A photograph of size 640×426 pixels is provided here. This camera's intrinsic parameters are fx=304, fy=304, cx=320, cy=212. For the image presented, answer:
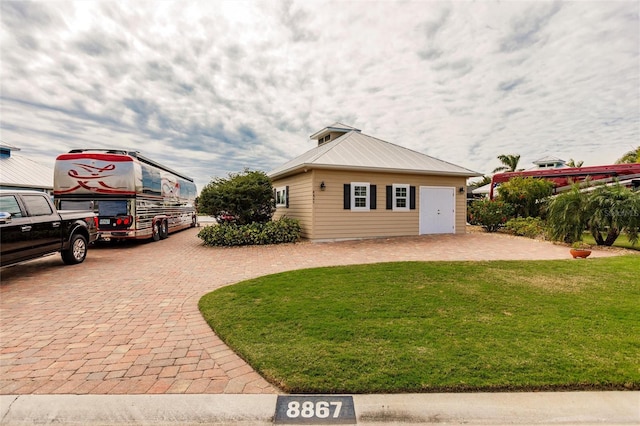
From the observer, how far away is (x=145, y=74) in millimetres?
11242

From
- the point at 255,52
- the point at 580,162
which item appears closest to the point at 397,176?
the point at 255,52

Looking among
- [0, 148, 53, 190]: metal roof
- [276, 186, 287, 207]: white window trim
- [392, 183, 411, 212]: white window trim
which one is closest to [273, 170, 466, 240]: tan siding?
[392, 183, 411, 212]: white window trim

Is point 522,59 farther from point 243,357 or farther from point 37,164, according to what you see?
point 37,164

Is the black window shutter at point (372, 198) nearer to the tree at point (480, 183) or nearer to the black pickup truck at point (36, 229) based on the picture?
the black pickup truck at point (36, 229)

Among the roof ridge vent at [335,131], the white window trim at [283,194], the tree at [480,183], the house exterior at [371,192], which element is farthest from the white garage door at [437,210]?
the tree at [480,183]

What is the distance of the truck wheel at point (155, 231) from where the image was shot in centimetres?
1267

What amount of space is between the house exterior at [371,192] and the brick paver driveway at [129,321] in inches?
122

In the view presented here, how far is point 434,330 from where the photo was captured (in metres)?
3.54

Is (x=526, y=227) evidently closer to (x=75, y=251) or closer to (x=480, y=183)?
(x=75, y=251)

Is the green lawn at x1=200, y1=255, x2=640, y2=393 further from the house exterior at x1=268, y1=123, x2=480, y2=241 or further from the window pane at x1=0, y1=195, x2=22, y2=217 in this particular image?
the house exterior at x1=268, y1=123, x2=480, y2=241

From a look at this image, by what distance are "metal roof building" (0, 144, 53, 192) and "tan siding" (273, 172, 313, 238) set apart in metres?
17.0

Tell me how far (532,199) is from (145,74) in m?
18.8

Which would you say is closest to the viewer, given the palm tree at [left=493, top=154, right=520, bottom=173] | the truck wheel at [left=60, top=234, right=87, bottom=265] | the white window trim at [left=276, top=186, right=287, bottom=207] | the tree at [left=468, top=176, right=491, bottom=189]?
the truck wheel at [left=60, top=234, right=87, bottom=265]

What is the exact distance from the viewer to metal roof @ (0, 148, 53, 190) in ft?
61.0
